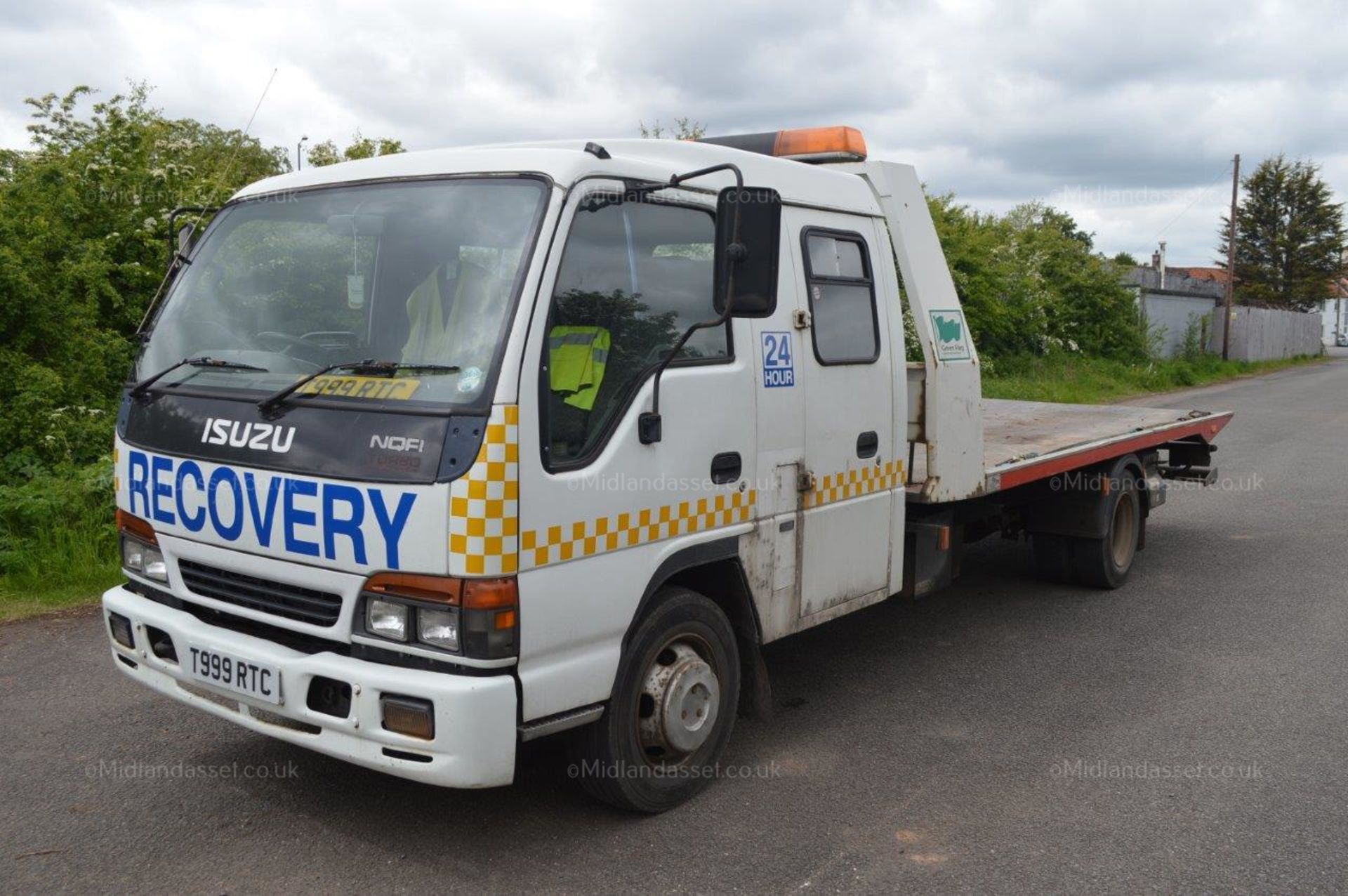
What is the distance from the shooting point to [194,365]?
12.6 ft

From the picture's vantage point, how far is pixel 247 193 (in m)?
4.30

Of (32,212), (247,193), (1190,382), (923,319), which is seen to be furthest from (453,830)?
(1190,382)

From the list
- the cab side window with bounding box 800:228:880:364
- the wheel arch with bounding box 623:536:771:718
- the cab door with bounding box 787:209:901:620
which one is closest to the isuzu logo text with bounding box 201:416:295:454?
the wheel arch with bounding box 623:536:771:718

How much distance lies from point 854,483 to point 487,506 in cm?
201

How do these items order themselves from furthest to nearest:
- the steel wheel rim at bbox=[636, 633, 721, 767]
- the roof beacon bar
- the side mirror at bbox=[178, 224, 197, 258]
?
1. the roof beacon bar
2. the side mirror at bbox=[178, 224, 197, 258]
3. the steel wheel rim at bbox=[636, 633, 721, 767]

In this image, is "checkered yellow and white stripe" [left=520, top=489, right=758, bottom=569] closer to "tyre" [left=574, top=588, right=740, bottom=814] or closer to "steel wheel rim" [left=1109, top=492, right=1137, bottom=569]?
"tyre" [left=574, top=588, right=740, bottom=814]

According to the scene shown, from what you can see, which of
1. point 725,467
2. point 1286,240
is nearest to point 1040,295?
point 725,467

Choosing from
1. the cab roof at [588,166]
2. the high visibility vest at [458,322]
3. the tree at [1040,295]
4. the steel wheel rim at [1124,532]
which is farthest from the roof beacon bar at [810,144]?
the tree at [1040,295]

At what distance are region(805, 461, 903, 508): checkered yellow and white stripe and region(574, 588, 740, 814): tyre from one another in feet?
2.28

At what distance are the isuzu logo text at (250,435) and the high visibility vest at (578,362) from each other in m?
0.82

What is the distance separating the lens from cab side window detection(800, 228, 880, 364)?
4.48 meters

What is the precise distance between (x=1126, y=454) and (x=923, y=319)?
9.08 feet

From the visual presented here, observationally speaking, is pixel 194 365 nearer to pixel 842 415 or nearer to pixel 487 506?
pixel 487 506

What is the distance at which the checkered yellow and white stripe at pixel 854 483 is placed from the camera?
14.7 feet
